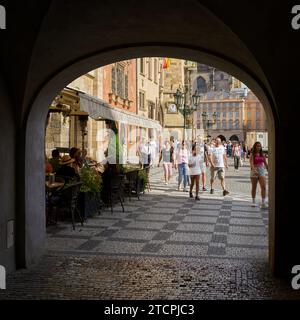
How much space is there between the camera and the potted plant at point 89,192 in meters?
10.1

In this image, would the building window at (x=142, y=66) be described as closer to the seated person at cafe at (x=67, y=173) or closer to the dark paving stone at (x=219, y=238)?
the seated person at cafe at (x=67, y=173)

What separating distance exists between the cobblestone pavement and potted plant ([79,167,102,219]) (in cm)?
25

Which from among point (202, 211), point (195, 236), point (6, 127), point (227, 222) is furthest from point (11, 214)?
point (202, 211)

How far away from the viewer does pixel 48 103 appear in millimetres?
7176

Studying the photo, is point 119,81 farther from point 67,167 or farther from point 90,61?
point 90,61

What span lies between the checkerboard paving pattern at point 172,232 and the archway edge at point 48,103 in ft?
2.82

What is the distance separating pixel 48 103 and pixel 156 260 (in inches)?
112

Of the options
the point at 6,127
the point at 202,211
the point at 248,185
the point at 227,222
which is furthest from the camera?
the point at 248,185

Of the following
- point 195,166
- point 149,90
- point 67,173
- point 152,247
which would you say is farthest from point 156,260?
point 149,90

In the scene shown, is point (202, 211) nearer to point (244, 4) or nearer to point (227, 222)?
point (227, 222)

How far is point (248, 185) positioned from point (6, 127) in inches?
543

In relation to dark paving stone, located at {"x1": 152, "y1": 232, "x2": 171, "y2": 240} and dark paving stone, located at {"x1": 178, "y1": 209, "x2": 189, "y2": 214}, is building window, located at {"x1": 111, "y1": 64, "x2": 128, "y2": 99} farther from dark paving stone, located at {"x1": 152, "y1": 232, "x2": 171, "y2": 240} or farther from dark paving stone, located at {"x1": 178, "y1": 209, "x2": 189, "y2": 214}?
dark paving stone, located at {"x1": 152, "y1": 232, "x2": 171, "y2": 240}

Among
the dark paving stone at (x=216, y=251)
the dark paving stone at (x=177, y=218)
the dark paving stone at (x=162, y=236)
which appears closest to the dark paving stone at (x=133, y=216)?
the dark paving stone at (x=177, y=218)

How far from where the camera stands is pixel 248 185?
18.6 m
